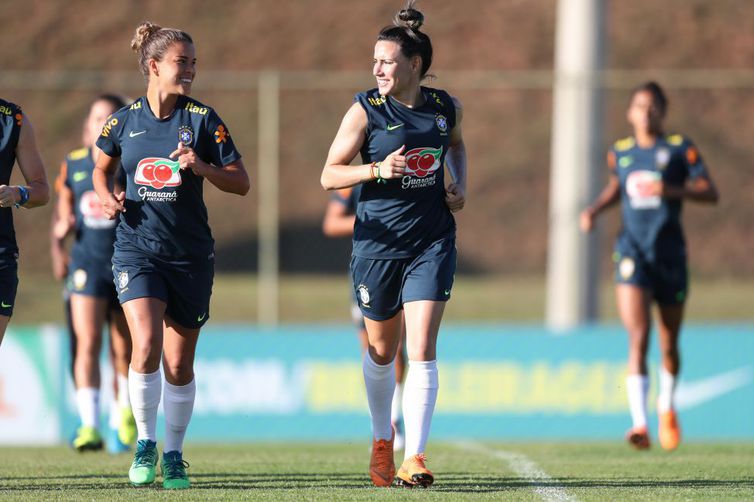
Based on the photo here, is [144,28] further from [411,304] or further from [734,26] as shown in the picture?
[734,26]

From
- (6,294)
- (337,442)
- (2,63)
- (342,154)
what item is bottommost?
(337,442)

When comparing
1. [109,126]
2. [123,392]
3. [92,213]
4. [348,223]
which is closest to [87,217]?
[92,213]

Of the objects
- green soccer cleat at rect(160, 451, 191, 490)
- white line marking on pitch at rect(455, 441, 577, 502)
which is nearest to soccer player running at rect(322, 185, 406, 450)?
white line marking on pitch at rect(455, 441, 577, 502)

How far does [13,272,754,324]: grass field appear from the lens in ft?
62.3

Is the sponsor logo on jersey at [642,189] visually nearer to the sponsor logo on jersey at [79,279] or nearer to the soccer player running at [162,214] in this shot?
the sponsor logo on jersey at [79,279]

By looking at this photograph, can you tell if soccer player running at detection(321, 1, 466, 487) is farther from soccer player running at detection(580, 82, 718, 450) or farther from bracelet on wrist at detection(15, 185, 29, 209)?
soccer player running at detection(580, 82, 718, 450)

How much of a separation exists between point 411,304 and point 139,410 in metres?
1.47

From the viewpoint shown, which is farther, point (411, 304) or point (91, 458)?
point (91, 458)

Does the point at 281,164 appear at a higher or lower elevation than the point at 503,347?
higher

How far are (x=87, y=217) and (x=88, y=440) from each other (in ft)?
5.29

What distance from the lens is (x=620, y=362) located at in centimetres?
1264

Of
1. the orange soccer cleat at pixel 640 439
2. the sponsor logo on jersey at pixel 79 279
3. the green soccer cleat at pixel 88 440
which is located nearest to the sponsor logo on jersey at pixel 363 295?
the sponsor logo on jersey at pixel 79 279

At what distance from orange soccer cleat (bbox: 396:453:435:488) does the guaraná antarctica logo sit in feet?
4.58

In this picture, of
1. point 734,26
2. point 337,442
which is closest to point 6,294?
point 337,442
